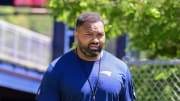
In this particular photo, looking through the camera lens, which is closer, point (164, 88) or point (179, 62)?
point (179, 62)

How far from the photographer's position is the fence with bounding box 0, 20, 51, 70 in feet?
47.7

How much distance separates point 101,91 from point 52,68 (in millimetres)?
405

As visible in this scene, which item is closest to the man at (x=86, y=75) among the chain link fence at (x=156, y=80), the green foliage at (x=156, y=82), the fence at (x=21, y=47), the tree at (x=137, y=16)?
the tree at (x=137, y=16)

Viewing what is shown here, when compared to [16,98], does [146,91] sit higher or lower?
higher

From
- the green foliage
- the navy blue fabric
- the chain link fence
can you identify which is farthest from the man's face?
the green foliage

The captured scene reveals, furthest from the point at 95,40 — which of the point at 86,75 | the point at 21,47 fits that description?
the point at 21,47

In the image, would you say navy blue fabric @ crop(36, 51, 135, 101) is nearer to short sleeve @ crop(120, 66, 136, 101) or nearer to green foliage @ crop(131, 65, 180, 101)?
short sleeve @ crop(120, 66, 136, 101)

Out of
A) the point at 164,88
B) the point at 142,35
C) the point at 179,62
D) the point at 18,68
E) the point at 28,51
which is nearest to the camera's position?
the point at 179,62

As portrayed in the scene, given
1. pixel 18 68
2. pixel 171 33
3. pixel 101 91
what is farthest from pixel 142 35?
pixel 18 68

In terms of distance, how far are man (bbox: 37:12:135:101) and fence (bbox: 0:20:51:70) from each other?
9.02m

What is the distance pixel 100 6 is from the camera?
6.96 m

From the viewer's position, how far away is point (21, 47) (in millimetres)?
15523

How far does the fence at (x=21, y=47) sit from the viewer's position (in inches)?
572

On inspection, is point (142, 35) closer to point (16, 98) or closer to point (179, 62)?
point (179, 62)
